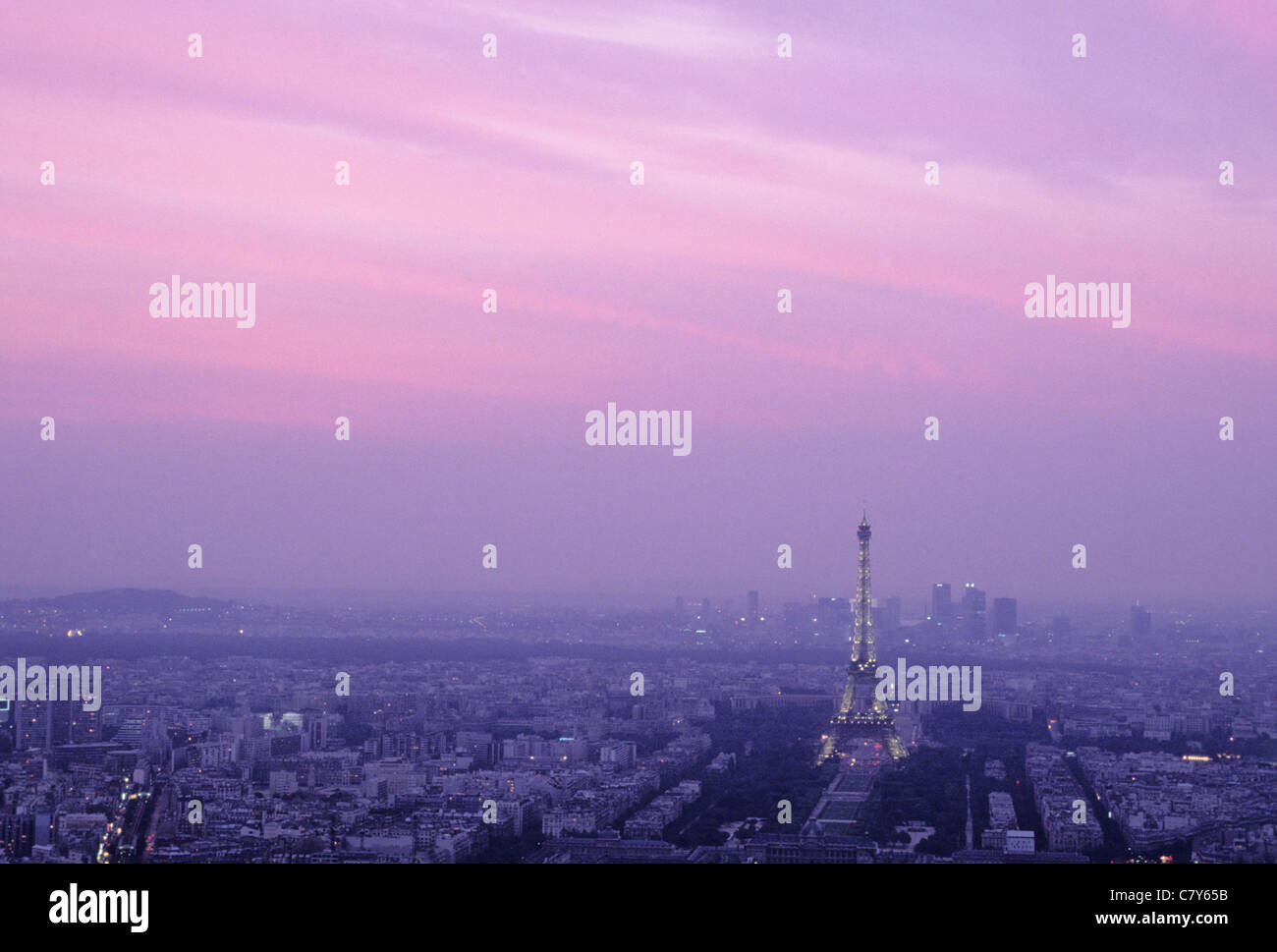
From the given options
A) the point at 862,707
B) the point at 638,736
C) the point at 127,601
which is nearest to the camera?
the point at 638,736

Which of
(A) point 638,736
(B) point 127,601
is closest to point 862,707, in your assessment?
(A) point 638,736

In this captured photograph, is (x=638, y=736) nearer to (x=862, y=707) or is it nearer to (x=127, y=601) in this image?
(x=862, y=707)

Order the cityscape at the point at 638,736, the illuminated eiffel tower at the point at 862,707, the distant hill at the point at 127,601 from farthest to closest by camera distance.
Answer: the distant hill at the point at 127,601 → the illuminated eiffel tower at the point at 862,707 → the cityscape at the point at 638,736

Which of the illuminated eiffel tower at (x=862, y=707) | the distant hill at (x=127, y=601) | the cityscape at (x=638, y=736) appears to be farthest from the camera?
the distant hill at (x=127, y=601)

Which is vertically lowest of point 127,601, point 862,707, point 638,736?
point 638,736

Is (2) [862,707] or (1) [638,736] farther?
(2) [862,707]

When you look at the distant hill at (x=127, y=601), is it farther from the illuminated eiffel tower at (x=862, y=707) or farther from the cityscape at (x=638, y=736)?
the illuminated eiffel tower at (x=862, y=707)

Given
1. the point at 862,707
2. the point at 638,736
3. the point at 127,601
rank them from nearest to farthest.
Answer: the point at 638,736, the point at 862,707, the point at 127,601

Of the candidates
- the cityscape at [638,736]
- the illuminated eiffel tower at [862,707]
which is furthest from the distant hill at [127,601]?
the illuminated eiffel tower at [862,707]

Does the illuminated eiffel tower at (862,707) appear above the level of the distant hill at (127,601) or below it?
below

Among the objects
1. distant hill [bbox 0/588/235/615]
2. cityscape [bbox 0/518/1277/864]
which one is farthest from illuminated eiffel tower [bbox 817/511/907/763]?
distant hill [bbox 0/588/235/615]

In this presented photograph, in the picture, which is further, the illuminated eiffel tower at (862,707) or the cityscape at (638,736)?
the illuminated eiffel tower at (862,707)
